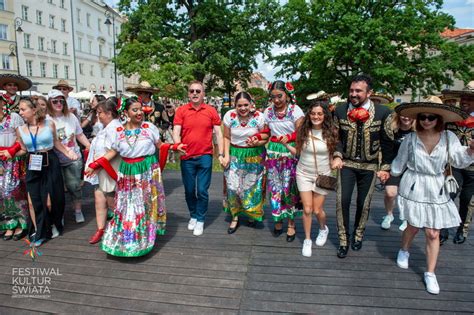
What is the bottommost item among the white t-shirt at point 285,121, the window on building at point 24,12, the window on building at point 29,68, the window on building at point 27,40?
the white t-shirt at point 285,121

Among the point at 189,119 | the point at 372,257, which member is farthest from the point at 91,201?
the point at 372,257

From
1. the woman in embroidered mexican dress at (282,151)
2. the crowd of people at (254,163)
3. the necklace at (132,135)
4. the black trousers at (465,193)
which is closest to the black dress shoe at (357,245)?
the crowd of people at (254,163)

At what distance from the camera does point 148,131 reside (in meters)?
3.83

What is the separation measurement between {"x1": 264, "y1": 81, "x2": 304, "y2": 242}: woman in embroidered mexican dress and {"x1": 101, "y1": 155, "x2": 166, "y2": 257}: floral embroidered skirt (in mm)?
1498

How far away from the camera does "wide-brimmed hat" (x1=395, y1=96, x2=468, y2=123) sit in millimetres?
2928

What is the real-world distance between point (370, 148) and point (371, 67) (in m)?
17.5

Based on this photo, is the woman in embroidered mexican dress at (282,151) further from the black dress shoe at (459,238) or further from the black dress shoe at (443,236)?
the black dress shoe at (459,238)

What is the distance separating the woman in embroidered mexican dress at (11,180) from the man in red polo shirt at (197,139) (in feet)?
A: 6.72

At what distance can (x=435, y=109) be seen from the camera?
3.00m

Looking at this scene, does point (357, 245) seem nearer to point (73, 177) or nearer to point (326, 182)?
point (326, 182)

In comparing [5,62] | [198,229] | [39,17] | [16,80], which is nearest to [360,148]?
[198,229]

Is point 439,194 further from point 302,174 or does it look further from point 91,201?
point 91,201

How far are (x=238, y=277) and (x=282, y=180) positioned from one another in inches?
53.4

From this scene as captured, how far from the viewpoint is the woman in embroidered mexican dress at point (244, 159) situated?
14.0ft
